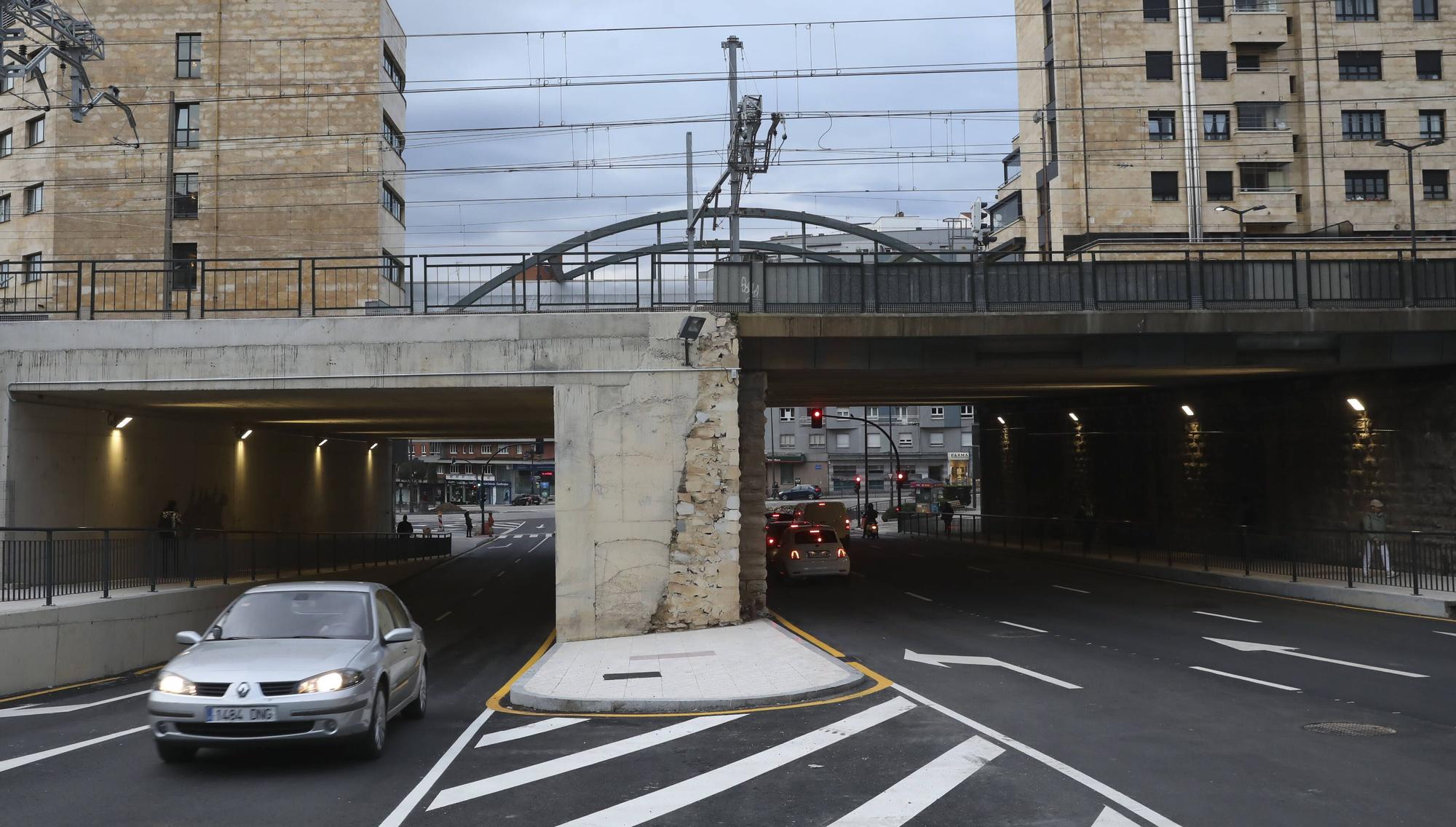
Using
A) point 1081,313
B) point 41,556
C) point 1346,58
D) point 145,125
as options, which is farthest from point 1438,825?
point 1346,58

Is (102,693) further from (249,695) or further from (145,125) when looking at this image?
(145,125)

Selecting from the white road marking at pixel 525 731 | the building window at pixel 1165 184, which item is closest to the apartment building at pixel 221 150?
the white road marking at pixel 525 731

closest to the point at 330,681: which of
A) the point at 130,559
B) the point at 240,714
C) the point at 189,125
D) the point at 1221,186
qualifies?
the point at 240,714

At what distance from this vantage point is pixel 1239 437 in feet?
94.0

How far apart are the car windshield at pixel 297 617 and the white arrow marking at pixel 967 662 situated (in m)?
7.78

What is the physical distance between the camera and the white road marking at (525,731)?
1027 centimetres

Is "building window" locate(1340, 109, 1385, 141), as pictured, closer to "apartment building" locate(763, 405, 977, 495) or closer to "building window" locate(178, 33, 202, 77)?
"building window" locate(178, 33, 202, 77)

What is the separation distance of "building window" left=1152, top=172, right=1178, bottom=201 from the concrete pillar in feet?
126

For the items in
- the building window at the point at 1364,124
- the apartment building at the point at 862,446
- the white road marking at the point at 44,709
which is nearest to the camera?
the white road marking at the point at 44,709

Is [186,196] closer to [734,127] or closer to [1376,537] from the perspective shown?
[734,127]

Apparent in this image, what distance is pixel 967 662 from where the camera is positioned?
48.8 ft

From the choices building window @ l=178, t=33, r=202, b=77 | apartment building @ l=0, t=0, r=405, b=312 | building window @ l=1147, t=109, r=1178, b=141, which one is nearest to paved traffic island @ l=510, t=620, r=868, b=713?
apartment building @ l=0, t=0, r=405, b=312

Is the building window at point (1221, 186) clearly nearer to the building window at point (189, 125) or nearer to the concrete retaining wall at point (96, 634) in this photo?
the building window at point (189, 125)

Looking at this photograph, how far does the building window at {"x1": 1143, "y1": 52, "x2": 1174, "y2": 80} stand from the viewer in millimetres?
52000
